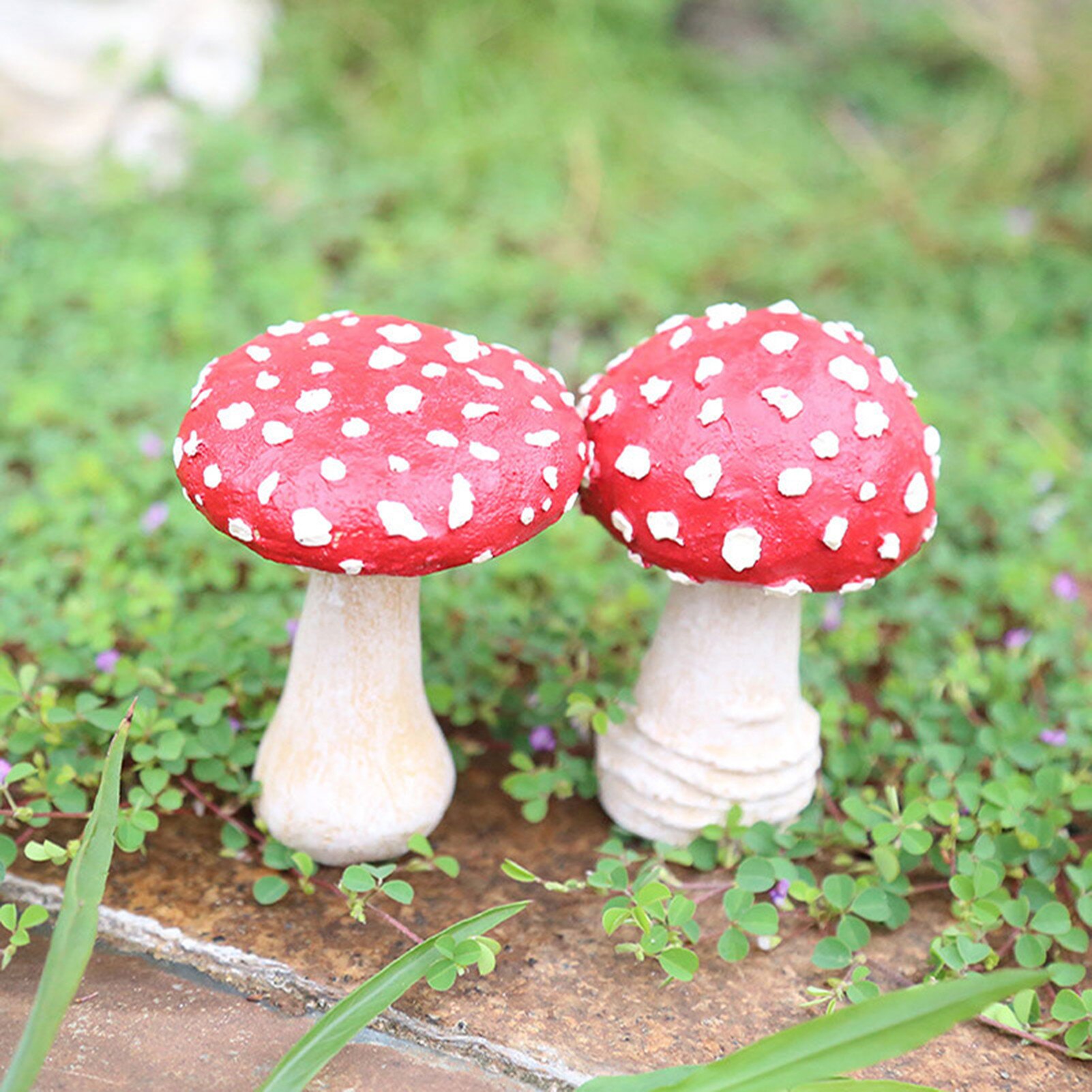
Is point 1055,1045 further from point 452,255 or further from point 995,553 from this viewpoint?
point 452,255

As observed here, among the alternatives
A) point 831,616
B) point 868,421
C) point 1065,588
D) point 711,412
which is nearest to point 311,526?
point 711,412

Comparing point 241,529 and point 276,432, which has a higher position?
point 276,432

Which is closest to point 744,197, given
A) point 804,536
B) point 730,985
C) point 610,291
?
point 610,291

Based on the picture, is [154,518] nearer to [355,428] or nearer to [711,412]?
[355,428]

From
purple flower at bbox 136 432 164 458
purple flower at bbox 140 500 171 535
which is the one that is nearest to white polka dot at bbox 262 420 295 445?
purple flower at bbox 140 500 171 535

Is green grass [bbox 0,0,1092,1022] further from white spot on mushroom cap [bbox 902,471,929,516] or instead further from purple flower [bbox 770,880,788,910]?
white spot on mushroom cap [bbox 902,471,929,516]

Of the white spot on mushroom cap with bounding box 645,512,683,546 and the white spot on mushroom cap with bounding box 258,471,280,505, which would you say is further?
the white spot on mushroom cap with bounding box 645,512,683,546

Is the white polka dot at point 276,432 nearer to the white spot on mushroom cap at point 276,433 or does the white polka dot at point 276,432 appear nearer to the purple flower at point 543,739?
the white spot on mushroom cap at point 276,433
